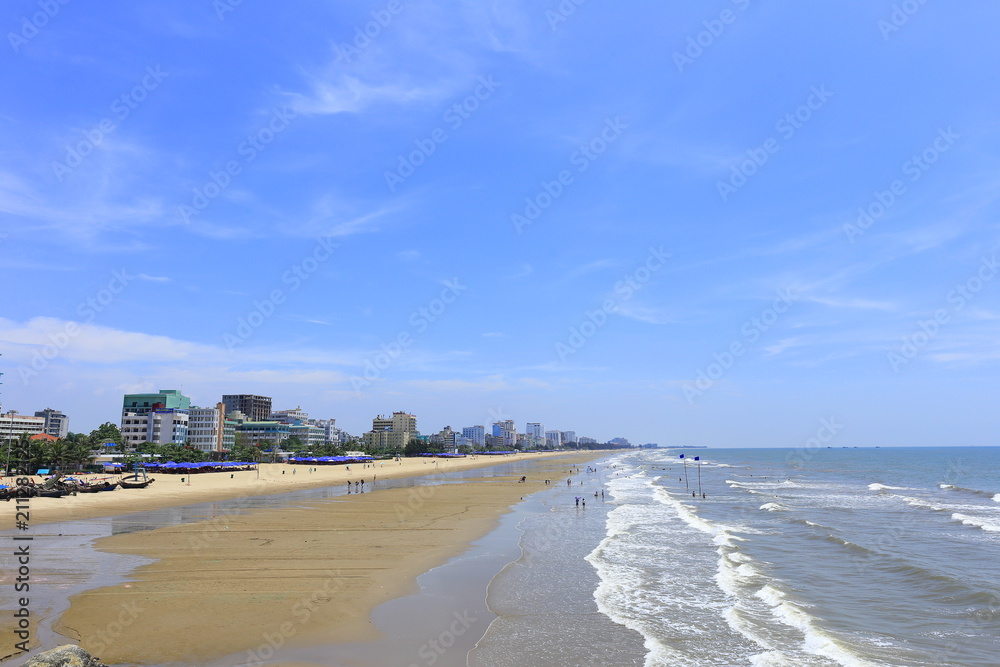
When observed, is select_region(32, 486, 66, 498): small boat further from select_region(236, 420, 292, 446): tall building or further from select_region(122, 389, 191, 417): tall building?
select_region(236, 420, 292, 446): tall building

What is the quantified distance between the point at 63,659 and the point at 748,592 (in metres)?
18.8

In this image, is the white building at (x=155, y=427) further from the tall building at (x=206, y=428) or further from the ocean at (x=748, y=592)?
the ocean at (x=748, y=592)

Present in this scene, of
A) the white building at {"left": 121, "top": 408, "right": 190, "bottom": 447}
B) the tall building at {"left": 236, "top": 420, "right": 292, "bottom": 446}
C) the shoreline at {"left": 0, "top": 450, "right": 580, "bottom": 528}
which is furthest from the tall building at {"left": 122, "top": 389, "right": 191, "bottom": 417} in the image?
the shoreline at {"left": 0, "top": 450, "right": 580, "bottom": 528}

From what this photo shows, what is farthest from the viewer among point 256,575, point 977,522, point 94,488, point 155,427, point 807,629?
point 155,427

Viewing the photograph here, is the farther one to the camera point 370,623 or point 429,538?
point 429,538

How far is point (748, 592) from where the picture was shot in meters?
19.8

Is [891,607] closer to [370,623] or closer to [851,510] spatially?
[370,623]

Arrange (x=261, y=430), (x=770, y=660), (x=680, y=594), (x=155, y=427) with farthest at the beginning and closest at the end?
(x=261, y=430) → (x=155, y=427) → (x=680, y=594) → (x=770, y=660)

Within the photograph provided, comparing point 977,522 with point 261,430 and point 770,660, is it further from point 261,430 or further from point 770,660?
point 261,430

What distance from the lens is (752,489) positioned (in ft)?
204

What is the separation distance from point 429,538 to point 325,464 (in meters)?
92.6

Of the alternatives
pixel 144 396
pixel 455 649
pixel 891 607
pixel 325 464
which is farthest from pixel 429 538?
pixel 144 396

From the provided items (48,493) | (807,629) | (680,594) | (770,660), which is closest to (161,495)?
(48,493)

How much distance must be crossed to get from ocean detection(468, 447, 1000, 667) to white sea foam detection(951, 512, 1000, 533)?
0.18 metres
